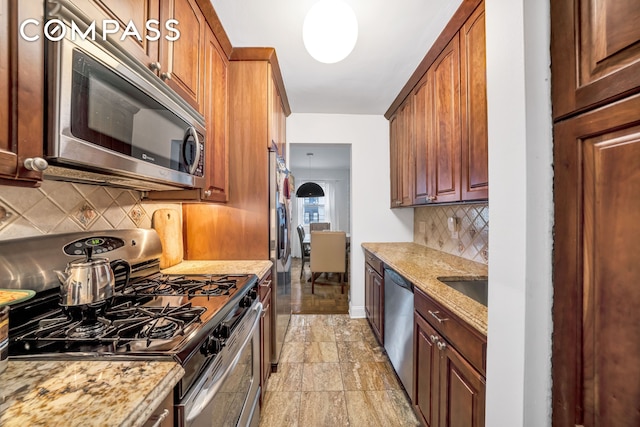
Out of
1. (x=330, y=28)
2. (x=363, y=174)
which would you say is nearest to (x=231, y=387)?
(x=330, y=28)

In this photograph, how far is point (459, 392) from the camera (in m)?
1.05

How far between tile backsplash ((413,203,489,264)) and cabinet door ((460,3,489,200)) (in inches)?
14.6

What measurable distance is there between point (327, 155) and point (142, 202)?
435 cm

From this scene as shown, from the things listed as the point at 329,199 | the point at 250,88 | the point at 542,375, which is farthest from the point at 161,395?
the point at 329,199

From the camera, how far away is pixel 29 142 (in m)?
0.59

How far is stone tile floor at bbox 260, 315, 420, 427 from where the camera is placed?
161cm

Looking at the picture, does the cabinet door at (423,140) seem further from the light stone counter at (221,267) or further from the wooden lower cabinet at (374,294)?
the light stone counter at (221,267)

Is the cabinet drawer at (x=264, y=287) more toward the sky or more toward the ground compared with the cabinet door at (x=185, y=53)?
more toward the ground

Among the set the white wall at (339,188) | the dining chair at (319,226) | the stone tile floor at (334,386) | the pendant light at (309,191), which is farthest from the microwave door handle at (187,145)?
the white wall at (339,188)

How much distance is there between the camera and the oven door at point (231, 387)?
752mm

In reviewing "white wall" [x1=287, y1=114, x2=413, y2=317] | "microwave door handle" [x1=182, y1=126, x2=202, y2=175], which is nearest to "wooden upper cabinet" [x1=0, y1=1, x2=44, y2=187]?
"microwave door handle" [x1=182, y1=126, x2=202, y2=175]

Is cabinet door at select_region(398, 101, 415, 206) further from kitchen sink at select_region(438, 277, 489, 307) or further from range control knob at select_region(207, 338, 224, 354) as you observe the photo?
range control knob at select_region(207, 338, 224, 354)

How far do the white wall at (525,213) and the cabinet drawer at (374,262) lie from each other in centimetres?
156

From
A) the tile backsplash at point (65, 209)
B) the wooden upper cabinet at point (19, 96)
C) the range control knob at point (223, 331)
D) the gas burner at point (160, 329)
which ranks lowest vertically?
the range control knob at point (223, 331)
